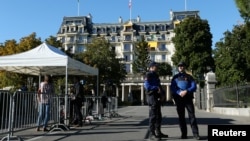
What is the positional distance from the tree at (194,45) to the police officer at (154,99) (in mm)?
47531

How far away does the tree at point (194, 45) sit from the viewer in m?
57.4

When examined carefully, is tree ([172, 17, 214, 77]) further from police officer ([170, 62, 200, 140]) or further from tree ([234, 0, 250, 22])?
police officer ([170, 62, 200, 140])

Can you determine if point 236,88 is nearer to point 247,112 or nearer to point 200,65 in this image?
point 247,112

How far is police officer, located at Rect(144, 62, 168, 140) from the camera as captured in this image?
945cm

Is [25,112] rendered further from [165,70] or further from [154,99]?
[165,70]

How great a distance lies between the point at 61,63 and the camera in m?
13.6

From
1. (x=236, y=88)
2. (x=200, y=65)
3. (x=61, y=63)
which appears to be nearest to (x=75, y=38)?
(x=200, y=65)

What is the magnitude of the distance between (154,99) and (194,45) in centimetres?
4975

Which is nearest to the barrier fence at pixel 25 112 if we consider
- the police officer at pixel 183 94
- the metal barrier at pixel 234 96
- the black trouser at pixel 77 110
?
the black trouser at pixel 77 110

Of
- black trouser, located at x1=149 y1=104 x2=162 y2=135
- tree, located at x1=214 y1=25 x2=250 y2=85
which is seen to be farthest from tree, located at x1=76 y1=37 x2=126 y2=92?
black trouser, located at x1=149 y1=104 x2=162 y2=135

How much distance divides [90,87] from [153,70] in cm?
5371

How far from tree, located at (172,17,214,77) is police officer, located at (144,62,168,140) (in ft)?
156

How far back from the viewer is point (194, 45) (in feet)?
191

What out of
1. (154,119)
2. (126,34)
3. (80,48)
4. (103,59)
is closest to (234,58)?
(103,59)
